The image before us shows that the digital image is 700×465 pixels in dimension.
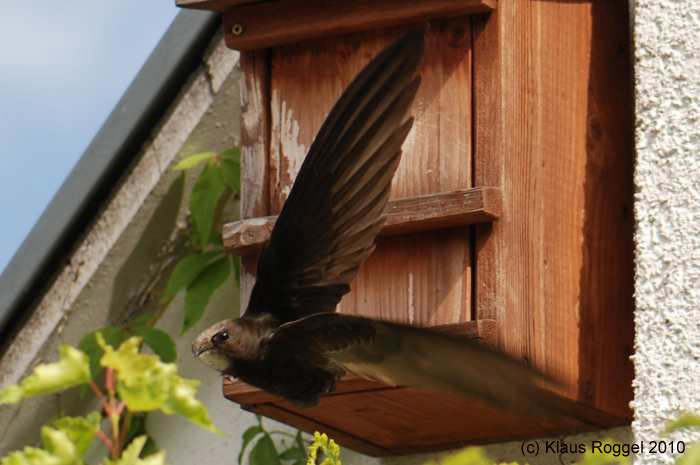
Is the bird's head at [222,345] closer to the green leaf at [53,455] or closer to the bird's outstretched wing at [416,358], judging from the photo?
the bird's outstretched wing at [416,358]

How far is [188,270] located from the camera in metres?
3.05

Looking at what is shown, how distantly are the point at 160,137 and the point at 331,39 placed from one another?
905 millimetres

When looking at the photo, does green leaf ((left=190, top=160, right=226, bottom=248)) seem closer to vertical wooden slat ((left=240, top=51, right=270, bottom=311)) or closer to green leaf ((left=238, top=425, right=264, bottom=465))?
green leaf ((left=238, top=425, right=264, bottom=465))

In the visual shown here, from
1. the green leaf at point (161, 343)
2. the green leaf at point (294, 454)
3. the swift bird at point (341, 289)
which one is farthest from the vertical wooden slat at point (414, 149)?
the green leaf at point (161, 343)

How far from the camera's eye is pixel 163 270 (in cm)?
323

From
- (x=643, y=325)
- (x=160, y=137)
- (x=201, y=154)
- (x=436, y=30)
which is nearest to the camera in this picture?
(x=643, y=325)

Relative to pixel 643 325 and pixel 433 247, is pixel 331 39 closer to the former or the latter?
pixel 433 247

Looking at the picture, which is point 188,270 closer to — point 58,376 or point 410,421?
point 410,421

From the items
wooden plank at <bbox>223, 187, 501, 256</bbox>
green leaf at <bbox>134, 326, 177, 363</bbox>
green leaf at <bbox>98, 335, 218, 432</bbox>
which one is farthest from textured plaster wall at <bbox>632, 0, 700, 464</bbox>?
green leaf at <bbox>98, 335, 218, 432</bbox>

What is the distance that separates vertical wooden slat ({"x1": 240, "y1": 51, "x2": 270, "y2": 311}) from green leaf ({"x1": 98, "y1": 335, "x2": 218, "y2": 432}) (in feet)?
4.62

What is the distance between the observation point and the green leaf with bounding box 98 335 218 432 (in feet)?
3.34

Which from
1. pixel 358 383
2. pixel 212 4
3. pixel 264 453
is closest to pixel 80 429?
pixel 358 383

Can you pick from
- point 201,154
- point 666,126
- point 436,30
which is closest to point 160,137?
point 201,154

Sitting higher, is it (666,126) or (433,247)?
(666,126)
